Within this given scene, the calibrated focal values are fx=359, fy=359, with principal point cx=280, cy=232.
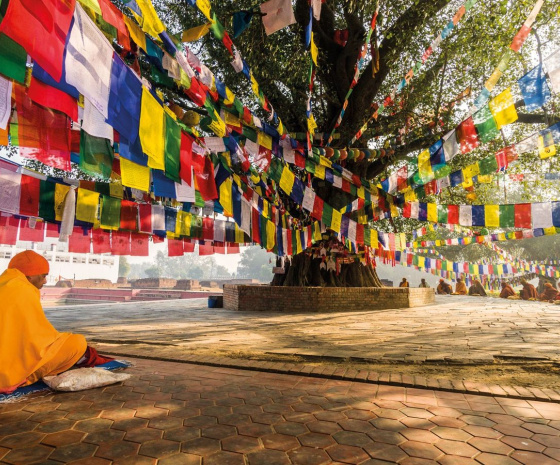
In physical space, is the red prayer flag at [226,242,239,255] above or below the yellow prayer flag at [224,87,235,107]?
below

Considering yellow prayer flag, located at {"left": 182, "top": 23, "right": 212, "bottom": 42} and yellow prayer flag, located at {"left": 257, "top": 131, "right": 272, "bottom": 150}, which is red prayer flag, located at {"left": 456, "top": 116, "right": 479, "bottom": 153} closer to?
yellow prayer flag, located at {"left": 257, "top": 131, "right": 272, "bottom": 150}

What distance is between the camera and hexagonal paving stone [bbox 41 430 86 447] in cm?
215

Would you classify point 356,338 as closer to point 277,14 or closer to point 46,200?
point 277,14

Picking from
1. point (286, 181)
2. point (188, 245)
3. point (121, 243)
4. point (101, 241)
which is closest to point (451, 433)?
point (286, 181)

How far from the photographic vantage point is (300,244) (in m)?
9.78

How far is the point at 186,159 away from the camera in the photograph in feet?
15.9

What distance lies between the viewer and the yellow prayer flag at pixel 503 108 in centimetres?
629

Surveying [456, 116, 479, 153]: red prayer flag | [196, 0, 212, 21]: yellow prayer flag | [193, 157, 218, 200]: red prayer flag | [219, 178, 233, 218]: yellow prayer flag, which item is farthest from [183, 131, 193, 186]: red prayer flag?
[456, 116, 479, 153]: red prayer flag

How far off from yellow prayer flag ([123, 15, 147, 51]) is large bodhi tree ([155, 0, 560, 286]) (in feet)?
12.4

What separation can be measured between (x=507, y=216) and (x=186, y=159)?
7228 millimetres

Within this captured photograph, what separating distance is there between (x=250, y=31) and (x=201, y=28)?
A: 3.97 meters

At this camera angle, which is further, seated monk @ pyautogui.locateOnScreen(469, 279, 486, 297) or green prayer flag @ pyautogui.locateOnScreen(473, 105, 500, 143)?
seated monk @ pyautogui.locateOnScreen(469, 279, 486, 297)

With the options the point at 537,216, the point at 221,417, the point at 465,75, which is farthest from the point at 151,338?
the point at 465,75

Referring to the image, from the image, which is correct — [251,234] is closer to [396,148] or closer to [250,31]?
[250,31]
